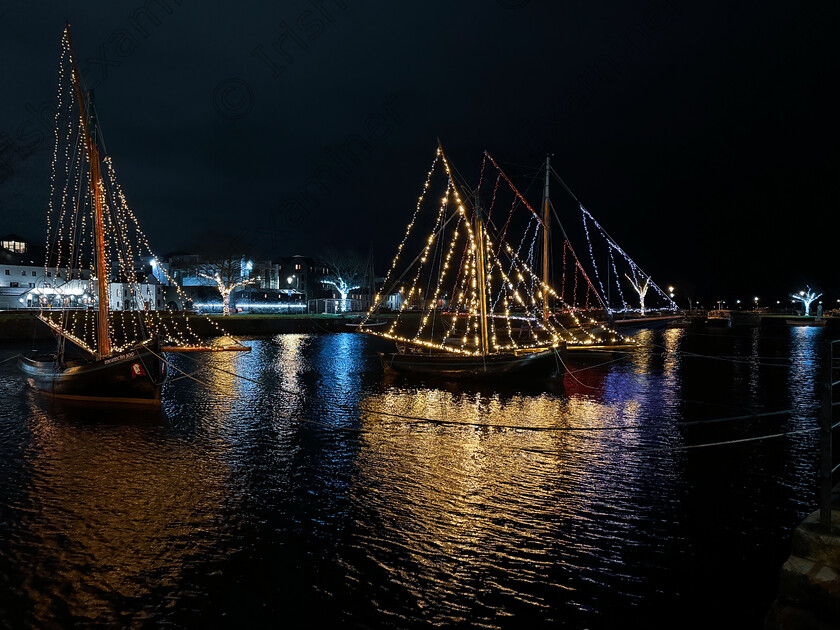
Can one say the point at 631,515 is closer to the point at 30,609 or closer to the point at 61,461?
the point at 30,609

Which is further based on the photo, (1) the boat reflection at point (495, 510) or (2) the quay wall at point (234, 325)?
(2) the quay wall at point (234, 325)

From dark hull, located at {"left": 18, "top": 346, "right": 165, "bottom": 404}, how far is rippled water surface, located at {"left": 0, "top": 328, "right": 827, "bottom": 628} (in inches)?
40.9

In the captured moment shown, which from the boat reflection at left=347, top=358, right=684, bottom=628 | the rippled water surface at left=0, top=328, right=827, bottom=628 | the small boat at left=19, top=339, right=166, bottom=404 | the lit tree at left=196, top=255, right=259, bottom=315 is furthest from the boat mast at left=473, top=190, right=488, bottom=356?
the lit tree at left=196, top=255, right=259, bottom=315

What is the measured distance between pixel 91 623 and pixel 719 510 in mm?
10227

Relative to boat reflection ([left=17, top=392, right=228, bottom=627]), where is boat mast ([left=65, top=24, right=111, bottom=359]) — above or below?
above

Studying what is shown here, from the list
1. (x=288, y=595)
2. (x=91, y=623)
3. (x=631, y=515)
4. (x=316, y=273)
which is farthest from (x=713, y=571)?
(x=316, y=273)

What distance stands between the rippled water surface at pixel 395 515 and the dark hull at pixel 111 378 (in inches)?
40.9

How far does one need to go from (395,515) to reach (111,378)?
49.6ft

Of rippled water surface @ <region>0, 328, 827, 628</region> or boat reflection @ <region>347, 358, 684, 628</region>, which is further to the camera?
boat reflection @ <region>347, 358, 684, 628</region>

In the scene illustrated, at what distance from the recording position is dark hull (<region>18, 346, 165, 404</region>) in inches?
772

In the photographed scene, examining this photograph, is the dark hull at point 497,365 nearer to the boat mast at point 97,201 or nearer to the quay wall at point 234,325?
the boat mast at point 97,201

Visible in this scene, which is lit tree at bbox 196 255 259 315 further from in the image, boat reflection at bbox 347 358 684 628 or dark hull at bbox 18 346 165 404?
boat reflection at bbox 347 358 684 628

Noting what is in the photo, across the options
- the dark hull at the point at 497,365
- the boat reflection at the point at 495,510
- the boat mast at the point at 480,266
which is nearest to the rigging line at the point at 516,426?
the boat reflection at the point at 495,510

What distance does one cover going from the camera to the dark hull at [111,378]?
19.6m
